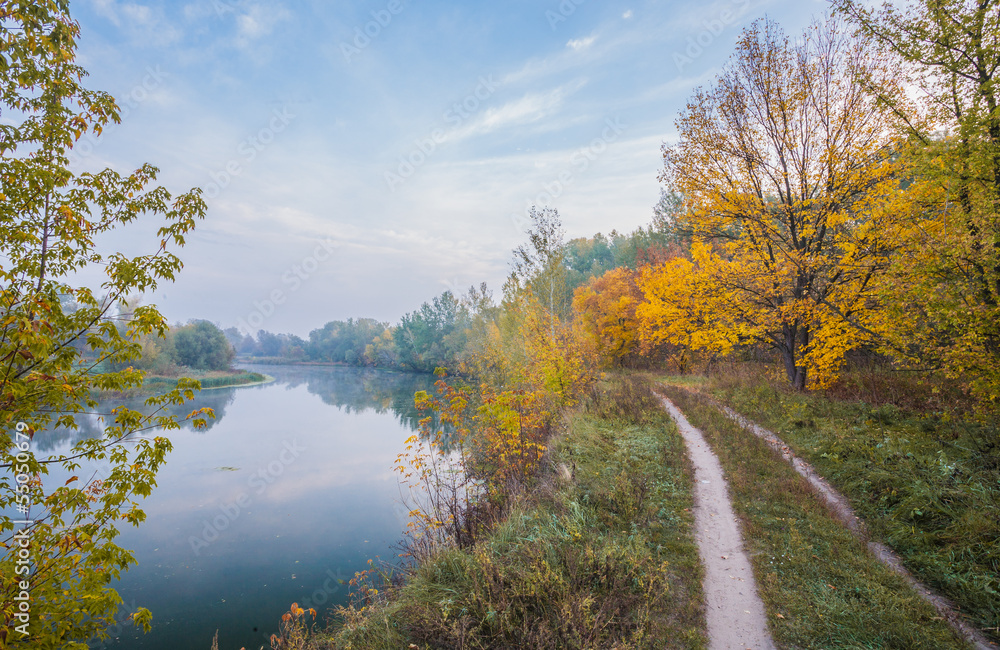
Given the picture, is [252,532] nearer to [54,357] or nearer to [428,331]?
[54,357]

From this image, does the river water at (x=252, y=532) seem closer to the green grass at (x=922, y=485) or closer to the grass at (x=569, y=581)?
the grass at (x=569, y=581)

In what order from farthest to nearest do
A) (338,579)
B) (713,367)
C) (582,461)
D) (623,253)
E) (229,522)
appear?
(623,253)
(713,367)
(229,522)
(338,579)
(582,461)

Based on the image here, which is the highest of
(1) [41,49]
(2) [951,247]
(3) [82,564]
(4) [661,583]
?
(1) [41,49]

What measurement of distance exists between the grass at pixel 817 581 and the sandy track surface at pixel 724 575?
13cm

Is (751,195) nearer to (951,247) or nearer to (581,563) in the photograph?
(951,247)

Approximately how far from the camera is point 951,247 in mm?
5430

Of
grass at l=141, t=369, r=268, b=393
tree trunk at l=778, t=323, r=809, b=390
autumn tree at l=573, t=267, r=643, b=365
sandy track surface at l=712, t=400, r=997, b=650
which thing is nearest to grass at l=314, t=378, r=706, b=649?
sandy track surface at l=712, t=400, r=997, b=650

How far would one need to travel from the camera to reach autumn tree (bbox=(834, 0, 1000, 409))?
17.9ft

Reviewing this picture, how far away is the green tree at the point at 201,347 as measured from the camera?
58188mm

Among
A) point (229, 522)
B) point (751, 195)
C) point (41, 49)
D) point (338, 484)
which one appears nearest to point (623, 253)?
point (751, 195)

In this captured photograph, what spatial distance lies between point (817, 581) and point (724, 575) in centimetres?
93

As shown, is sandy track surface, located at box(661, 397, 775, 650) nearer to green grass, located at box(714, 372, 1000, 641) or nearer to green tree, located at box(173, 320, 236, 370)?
green grass, located at box(714, 372, 1000, 641)

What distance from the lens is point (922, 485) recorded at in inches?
211

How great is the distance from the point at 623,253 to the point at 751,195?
3613 centimetres
